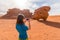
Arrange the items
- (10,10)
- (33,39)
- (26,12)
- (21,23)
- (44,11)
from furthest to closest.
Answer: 1. (10,10)
2. (26,12)
3. (44,11)
4. (33,39)
5. (21,23)

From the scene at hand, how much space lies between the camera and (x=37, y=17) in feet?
72.8

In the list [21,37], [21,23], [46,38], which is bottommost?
[46,38]

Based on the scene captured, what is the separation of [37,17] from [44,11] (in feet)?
3.92

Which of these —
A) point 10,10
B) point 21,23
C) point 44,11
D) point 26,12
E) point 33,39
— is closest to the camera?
point 21,23

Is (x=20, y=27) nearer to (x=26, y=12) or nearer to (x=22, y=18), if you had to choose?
(x=22, y=18)

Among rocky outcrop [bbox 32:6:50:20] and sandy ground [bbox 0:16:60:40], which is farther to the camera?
rocky outcrop [bbox 32:6:50:20]

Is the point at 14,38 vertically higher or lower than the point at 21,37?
lower

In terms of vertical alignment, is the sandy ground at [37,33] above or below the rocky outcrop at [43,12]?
below

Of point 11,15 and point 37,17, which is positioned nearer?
point 37,17

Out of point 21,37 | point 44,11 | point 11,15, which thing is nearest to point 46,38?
point 21,37

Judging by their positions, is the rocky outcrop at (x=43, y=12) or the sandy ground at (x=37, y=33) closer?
the sandy ground at (x=37, y=33)

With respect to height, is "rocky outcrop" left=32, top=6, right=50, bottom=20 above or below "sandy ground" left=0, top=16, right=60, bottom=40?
above

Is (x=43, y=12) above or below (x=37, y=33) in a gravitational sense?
above

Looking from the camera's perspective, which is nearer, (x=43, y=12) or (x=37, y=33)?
(x=37, y=33)
